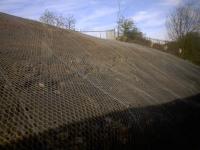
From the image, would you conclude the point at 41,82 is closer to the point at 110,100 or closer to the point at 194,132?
the point at 110,100

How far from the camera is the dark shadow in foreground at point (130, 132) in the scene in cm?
113

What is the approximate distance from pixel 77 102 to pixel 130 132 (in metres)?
0.43

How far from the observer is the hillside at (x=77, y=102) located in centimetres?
117

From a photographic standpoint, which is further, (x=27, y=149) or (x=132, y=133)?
(x=132, y=133)

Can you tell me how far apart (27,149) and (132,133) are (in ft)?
2.57

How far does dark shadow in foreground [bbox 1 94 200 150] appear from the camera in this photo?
1.13 meters

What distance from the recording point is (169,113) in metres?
2.11

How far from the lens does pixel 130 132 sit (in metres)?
1.54

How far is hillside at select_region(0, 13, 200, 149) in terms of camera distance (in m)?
1.17

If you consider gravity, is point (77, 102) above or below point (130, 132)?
above

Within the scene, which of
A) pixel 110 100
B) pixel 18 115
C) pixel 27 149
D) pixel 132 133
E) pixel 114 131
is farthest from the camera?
pixel 110 100

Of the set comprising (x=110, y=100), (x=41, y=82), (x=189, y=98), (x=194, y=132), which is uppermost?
(x=41, y=82)

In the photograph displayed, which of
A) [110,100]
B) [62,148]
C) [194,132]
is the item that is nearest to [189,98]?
[194,132]

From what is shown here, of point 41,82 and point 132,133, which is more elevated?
point 41,82
